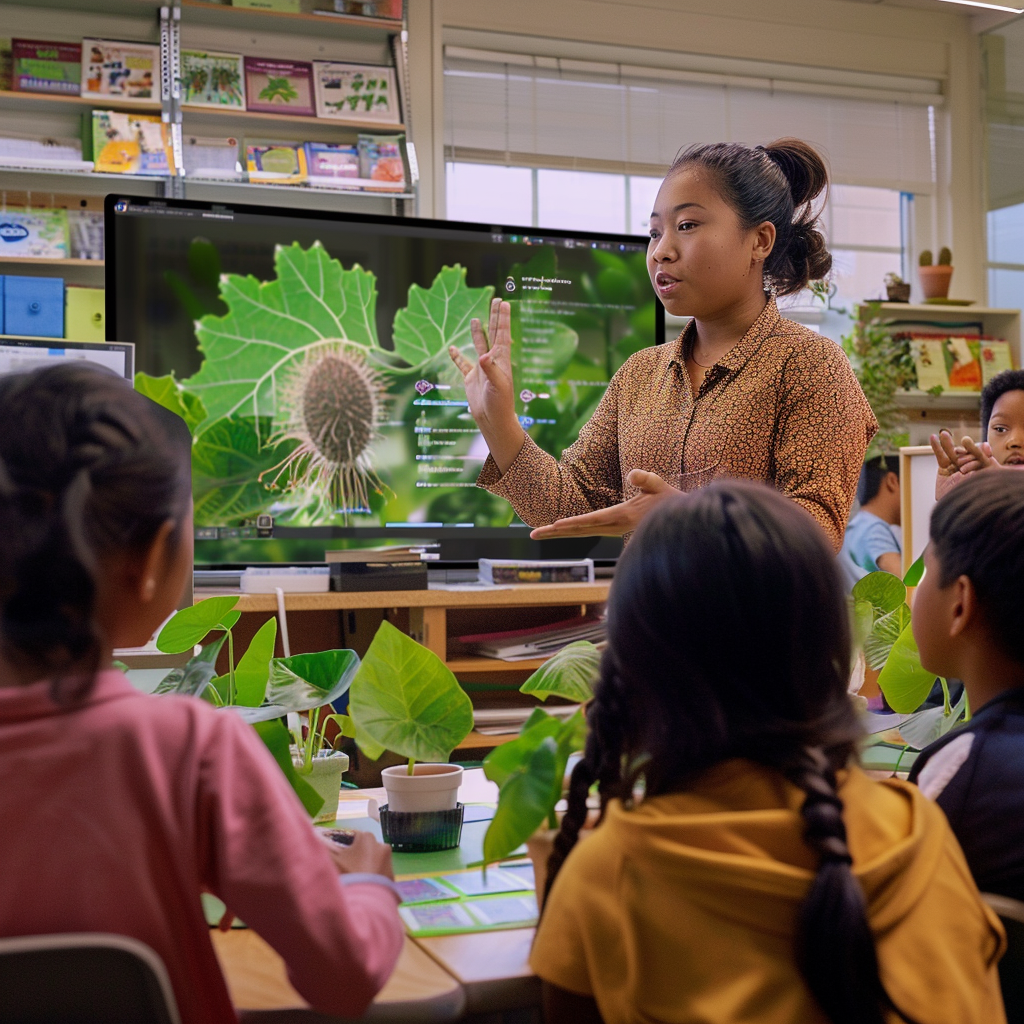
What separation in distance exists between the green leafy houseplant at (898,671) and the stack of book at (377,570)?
1.66 meters

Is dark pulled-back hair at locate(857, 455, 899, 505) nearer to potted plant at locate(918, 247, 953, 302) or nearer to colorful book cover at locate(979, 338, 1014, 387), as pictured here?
colorful book cover at locate(979, 338, 1014, 387)

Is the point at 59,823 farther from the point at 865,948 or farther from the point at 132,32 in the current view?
the point at 132,32

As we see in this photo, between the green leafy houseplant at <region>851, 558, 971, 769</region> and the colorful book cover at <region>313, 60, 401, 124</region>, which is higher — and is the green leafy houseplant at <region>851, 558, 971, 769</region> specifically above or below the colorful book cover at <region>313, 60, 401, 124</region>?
below

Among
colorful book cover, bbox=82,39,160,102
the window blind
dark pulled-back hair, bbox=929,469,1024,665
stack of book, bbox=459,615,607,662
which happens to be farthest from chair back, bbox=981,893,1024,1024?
the window blind

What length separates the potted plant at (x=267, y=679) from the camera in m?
1.14

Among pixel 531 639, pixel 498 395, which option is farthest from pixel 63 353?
pixel 531 639

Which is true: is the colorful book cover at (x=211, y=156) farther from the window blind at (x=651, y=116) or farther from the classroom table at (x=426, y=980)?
the classroom table at (x=426, y=980)

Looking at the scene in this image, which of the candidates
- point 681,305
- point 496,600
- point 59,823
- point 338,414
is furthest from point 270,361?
point 59,823

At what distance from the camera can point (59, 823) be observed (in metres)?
0.69

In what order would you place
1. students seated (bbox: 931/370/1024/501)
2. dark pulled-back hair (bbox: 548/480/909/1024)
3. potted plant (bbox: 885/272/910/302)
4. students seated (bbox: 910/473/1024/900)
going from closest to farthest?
dark pulled-back hair (bbox: 548/480/909/1024) < students seated (bbox: 910/473/1024/900) < students seated (bbox: 931/370/1024/501) < potted plant (bbox: 885/272/910/302)

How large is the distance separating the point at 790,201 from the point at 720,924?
1.30m

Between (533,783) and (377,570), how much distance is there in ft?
6.86

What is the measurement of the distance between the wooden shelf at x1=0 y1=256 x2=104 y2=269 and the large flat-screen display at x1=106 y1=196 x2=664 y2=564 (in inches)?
36.6

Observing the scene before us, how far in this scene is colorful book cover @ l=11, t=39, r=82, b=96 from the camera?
12.9 ft
